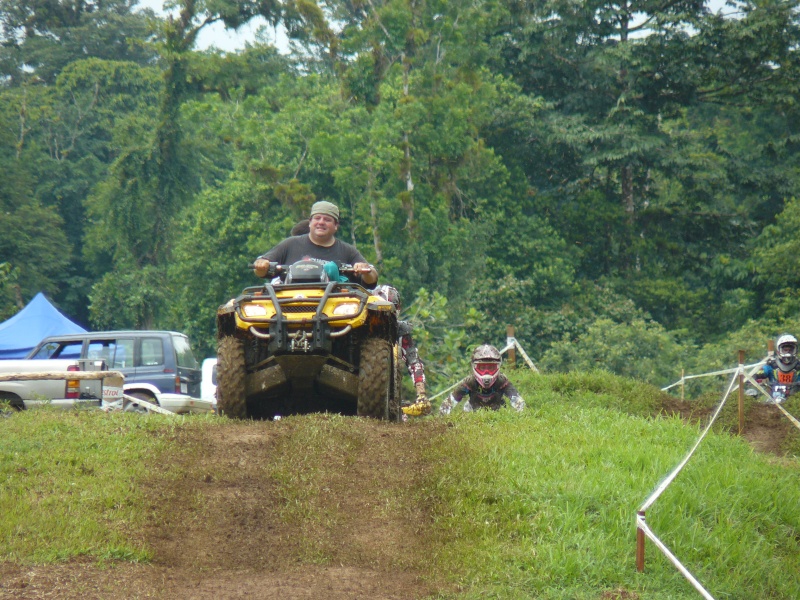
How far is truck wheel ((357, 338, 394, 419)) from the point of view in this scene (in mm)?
9977

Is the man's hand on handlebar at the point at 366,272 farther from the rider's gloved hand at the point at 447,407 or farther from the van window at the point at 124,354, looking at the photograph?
the van window at the point at 124,354

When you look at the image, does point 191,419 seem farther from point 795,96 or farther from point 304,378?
point 795,96

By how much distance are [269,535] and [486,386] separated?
18.3ft

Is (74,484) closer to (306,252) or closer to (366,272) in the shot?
(366,272)

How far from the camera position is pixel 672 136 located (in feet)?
114

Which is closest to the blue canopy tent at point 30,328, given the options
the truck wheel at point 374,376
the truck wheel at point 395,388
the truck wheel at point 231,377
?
the truck wheel at point 231,377

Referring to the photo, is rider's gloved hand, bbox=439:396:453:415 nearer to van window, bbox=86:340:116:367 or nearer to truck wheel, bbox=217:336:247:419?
truck wheel, bbox=217:336:247:419

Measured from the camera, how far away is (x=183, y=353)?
19875 millimetres

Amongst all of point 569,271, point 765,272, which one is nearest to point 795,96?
point 765,272

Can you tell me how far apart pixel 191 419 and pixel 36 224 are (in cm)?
3613

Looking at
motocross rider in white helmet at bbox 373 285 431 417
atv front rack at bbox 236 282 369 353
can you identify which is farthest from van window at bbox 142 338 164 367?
atv front rack at bbox 236 282 369 353

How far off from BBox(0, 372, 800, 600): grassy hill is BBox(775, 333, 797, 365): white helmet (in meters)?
6.60

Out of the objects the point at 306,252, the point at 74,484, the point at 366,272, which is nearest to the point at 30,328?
the point at 306,252

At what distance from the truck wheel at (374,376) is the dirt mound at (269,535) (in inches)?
59.3
